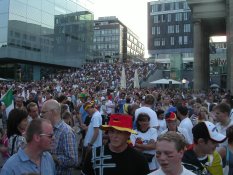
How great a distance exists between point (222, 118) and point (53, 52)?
164 ft

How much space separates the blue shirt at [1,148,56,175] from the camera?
3.42 meters

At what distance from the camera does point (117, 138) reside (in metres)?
3.75

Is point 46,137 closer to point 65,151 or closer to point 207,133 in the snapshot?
point 65,151

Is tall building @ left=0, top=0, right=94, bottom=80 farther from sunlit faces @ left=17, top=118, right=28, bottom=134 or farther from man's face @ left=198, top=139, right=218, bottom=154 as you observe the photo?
man's face @ left=198, top=139, right=218, bottom=154

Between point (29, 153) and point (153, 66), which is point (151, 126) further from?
point (153, 66)

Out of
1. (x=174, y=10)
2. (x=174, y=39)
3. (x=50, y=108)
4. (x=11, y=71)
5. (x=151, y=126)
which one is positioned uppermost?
(x=174, y=10)

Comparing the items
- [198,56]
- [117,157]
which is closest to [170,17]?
[198,56]

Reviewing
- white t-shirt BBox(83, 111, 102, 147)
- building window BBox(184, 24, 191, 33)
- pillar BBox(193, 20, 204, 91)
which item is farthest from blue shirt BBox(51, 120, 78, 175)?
building window BBox(184, 24, 191, 33)

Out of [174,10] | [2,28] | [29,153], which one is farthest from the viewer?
[174,10]

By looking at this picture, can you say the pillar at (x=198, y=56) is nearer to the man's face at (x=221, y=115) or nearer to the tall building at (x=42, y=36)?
the tall building at (x=42, y=36)

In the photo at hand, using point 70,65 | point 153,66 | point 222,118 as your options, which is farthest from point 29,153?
point 70,65

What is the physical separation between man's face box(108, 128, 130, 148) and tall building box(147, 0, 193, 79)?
305 ft

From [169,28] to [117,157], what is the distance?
97599mm

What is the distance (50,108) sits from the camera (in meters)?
4.80
